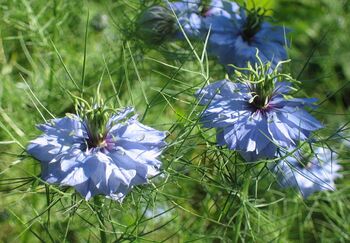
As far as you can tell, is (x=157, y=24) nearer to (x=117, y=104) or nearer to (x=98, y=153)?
(x=117, y=104)

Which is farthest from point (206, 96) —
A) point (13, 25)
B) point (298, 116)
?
point (13, 25)

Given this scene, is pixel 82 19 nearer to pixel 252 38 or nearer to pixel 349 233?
pixel 252 38

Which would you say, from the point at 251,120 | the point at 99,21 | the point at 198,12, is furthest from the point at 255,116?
the point at 99,21

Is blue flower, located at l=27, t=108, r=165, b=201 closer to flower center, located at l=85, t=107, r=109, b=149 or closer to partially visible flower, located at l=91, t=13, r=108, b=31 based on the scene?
flower center, located at l=85, t=107, r=109, b=149

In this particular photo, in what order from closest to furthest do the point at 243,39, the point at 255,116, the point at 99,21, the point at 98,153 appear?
the point at 98,153
the point at 255,116
the point at 243,39
the point at 99,21

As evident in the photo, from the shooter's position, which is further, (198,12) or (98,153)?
(198,12)

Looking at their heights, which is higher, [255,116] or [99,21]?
[255,116]

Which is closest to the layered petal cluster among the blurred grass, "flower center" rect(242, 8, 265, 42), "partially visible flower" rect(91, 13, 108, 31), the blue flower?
the blue flower

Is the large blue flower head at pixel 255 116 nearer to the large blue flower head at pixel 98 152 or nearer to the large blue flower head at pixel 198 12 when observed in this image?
the large blue flower head at pixel 98 152
